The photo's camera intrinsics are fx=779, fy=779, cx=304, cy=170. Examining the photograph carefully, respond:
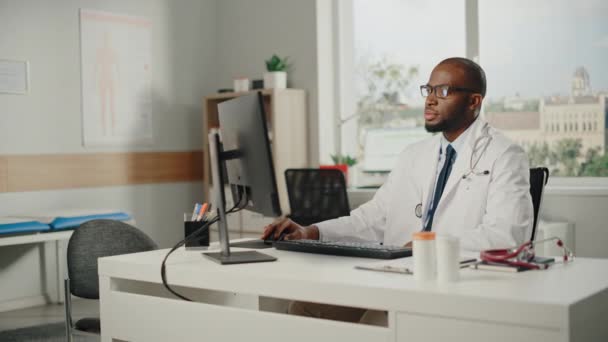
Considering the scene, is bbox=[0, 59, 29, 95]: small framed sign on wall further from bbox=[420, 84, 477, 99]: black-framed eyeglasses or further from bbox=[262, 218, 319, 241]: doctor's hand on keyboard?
bbox=[420, 84, 477, 99]: black-framed eyeglasses

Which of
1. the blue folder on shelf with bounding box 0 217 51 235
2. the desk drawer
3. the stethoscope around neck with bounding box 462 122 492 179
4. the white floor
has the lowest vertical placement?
the white floor

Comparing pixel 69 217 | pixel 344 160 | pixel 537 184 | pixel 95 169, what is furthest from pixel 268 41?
pixel 537 184

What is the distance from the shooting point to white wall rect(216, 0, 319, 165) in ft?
18.7

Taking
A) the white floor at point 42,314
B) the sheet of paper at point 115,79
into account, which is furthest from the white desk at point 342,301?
the sheet of paper at point 115,79

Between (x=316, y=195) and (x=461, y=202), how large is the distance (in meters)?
1.95

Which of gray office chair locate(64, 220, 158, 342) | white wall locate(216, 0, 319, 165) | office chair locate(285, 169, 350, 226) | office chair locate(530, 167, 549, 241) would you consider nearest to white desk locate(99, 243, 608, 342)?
gray office chair locate(64, 220, 158, 342)

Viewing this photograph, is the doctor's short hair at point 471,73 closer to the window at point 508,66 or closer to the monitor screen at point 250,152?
the monitor screen at point 250,152

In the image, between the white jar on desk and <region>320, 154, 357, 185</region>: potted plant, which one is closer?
the white jar on desk

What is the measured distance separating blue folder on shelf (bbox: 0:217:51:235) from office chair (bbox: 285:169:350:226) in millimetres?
1453

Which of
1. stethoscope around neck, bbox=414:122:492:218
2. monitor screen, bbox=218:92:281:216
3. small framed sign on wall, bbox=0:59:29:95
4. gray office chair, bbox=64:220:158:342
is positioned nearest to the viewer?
monitor screen, bbox=218:92:281:216

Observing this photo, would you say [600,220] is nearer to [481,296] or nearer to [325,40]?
[325,40]

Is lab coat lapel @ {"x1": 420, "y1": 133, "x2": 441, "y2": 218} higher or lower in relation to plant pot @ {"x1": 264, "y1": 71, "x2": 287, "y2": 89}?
lower

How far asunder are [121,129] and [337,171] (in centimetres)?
200

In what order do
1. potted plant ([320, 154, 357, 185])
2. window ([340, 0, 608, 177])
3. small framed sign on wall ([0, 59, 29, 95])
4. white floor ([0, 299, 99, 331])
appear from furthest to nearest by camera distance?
potted plant ([320, 154, 357, 185]) < small framed sign on wall ([0, 59, 29, 95]) < window ([340, 0, 608, 177]) < white floor ([0, 299, 99, 331])
